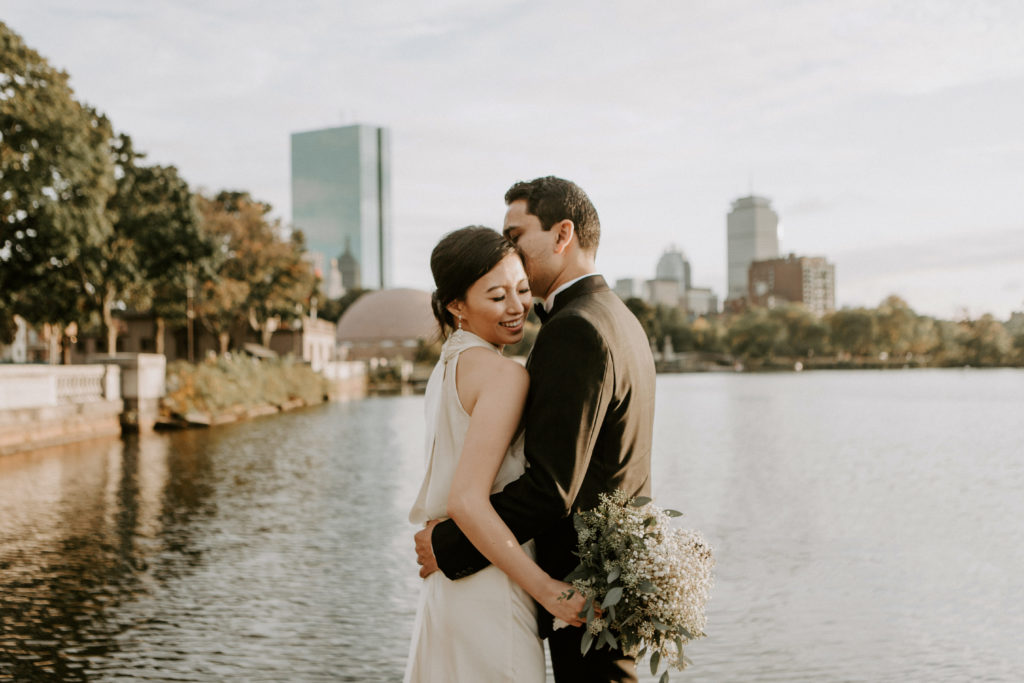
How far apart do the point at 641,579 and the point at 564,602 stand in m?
0.22

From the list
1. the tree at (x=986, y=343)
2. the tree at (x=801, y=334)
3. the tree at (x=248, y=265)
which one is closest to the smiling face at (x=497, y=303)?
the tree at (x=248, y=265)

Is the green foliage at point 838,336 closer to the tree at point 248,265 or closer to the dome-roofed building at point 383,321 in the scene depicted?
the dome-roofed building at point 383,321

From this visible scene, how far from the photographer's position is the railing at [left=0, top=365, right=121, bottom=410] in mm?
18500

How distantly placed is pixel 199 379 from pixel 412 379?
40.4 meters

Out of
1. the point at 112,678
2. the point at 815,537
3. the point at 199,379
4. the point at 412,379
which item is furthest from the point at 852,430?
the point at 412,379

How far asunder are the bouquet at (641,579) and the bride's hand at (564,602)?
2 cm

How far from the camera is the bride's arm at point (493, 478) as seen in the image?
241 centimetres

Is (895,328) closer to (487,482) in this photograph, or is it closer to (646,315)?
(646,315)

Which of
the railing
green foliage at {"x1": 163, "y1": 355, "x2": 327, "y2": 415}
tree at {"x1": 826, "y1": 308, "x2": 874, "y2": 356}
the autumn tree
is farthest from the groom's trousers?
tree at {"x1": 826, "y1": 308, "x2": 874, "y2": 356}

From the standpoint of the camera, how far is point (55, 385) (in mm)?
20531

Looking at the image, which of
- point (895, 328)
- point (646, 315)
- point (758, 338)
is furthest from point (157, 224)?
point (895, 328)

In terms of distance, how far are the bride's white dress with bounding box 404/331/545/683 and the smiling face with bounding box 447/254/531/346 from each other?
5cm

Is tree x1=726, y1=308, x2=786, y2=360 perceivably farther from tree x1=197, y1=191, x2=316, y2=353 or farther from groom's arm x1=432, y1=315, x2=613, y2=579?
groom's arm x1=432, y1=315, x2=613, y2=579

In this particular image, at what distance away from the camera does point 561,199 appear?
2.77 meters
